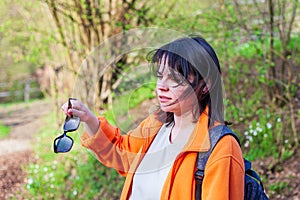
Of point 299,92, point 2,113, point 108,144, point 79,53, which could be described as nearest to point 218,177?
point 108,144

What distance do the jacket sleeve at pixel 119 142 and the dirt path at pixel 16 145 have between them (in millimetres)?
2668

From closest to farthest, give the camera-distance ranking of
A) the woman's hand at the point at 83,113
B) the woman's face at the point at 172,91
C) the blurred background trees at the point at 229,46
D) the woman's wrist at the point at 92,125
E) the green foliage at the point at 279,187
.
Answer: the woman's face at the point at 172,91 < the woman's hand at the point at 83,113 < the woman's wrist at the point at 92,125 < the green foliage at the point at 279,187 < the blurred background trees at the point at 229,46

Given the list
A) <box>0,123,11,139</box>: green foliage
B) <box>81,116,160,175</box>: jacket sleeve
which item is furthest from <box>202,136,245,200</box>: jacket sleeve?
<box>0,123,11,139</box>: green foliage

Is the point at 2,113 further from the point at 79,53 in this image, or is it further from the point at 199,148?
the point at 199,148

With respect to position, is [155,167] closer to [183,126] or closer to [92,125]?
[183,126]

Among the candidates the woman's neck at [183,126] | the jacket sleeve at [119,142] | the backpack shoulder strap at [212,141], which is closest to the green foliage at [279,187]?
the jacket sleeve at [119,142]

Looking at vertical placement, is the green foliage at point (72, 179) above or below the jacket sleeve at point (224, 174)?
below

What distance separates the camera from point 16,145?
312 inches

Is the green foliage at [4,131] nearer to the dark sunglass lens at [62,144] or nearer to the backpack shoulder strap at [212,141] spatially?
the dark sunglass lens at [62,144]

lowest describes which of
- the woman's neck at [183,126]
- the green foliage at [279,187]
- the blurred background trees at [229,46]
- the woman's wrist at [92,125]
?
the green foliage at [279,187]

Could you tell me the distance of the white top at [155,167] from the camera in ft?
5.50

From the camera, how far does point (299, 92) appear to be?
5910mm

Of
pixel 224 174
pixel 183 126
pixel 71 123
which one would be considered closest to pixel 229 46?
pixel 183 126

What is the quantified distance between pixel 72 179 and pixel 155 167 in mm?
3478
